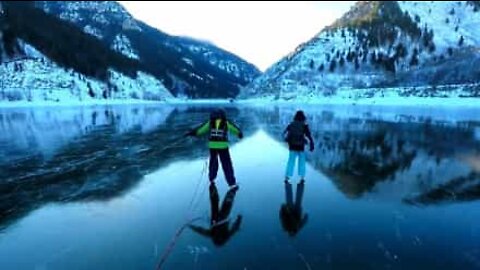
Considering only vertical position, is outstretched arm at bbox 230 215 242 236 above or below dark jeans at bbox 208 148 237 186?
below

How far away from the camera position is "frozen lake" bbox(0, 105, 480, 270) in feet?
18.8

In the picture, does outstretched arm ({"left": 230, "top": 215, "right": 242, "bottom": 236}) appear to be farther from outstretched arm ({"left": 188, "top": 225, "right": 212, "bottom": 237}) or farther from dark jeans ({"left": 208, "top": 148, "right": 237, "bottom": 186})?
dark jeans ({"left": 208, "top": 148, "right": 237, "bottom": 186})

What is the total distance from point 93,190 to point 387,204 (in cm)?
647

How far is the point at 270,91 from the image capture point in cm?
14488

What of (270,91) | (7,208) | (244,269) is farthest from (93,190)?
(270,91)

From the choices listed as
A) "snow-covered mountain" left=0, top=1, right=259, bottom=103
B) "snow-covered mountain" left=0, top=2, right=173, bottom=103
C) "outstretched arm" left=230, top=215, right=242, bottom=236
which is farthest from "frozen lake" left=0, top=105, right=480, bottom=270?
"snow-covered mountain" left=0, top=1, right=259, bottom=103

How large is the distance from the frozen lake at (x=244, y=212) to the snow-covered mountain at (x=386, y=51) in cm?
11338

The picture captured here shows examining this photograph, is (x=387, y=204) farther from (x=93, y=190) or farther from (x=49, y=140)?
(x=49, y=140)

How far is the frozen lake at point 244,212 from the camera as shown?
574 cm

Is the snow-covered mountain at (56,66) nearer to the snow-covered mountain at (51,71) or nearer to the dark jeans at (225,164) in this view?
the snow-covered mountain at (51,71)

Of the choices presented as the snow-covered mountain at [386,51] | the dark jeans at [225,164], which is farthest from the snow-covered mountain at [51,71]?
the dark jeans at [225,164]

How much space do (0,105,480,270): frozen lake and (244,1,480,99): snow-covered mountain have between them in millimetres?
113375

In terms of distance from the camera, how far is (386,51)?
15612 cm

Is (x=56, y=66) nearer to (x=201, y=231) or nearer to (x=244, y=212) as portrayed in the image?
(x=244, y=212)
